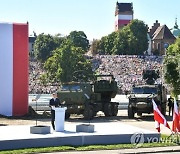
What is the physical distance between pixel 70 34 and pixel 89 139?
104 metres

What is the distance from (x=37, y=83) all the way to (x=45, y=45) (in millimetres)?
34041

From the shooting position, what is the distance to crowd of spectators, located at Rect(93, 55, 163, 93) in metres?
89.4

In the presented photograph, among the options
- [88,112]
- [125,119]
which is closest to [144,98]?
[125,119]

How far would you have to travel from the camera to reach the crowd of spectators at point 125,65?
89375mm

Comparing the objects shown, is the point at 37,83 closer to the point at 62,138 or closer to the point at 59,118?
the point at 59,118

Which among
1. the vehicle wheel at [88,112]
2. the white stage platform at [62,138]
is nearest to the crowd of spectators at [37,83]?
the vehicle wheel at [88,112]

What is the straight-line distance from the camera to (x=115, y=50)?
4262 inches

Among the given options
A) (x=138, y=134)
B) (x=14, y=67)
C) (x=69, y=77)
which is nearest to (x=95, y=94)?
(x=14, y=67)

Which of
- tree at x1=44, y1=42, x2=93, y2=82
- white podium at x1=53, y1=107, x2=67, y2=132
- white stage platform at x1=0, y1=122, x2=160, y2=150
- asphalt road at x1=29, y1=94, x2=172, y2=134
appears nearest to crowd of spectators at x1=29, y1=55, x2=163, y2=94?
tree at x1=44, y1=42, x2=93, y2=82

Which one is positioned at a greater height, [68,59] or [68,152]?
[68,59]

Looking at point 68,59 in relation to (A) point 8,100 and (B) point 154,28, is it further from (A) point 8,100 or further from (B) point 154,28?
(B) point 154,28

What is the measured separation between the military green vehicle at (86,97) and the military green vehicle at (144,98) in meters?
1.74

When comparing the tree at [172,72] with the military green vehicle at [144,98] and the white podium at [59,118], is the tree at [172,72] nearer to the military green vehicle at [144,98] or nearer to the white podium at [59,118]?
the military green vehicle at [144,98]

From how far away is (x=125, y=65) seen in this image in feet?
316
